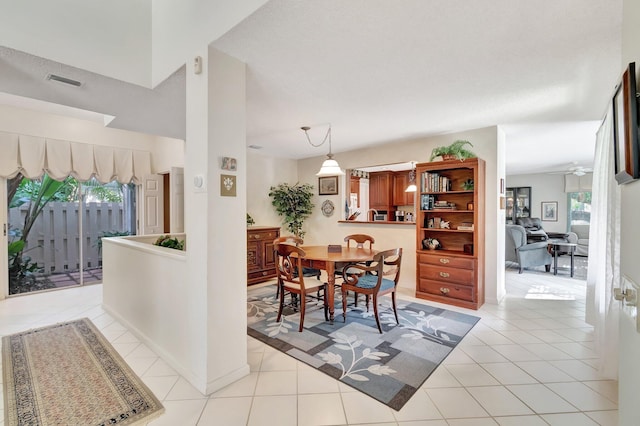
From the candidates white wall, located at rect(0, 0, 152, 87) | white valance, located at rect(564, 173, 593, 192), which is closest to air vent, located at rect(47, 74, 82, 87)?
white wall, located at rect(0, 0, 152, 87)

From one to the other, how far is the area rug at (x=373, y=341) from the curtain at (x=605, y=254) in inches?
41.6

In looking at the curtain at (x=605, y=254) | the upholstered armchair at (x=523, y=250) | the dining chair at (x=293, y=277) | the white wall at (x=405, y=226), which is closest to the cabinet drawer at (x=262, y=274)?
the white wall at (x=405, y=226)

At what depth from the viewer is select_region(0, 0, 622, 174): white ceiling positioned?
170cm

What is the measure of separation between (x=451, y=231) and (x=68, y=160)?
20.1 feet

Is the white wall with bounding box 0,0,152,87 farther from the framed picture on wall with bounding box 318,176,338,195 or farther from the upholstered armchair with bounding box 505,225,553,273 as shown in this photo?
the upholstered armchair with bounding box 505,225,553,273

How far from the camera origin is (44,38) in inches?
83.4

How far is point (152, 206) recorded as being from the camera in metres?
5.50

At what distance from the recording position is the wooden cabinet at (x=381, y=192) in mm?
7266

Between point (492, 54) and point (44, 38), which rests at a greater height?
point (44, 38)

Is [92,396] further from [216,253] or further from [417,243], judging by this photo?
[417,243]

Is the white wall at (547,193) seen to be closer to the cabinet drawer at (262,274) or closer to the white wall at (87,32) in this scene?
the cabinet drawer at (262,274)

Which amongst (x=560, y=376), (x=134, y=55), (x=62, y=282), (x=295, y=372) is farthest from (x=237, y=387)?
(x=62, y=282)

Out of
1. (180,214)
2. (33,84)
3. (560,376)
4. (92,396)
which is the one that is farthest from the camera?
(180,214)

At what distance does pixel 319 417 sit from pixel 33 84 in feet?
11.8
